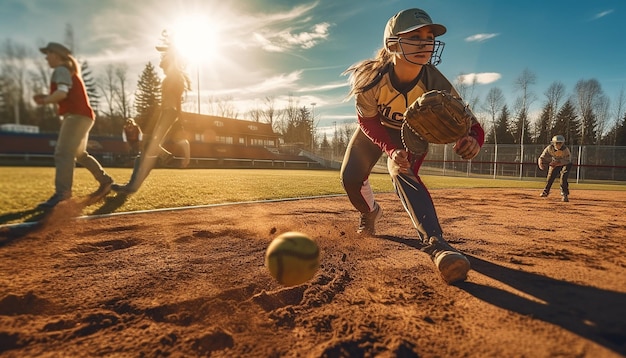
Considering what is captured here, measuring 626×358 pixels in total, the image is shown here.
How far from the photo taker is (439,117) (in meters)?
2.59

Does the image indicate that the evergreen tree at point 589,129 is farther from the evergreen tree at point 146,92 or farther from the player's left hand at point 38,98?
the evergreen tree at point 146,92

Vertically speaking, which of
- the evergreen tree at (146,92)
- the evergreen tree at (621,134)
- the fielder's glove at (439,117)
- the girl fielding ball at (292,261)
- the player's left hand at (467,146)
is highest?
the evergreen tree at (146,92)

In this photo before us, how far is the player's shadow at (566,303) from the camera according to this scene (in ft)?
5.29

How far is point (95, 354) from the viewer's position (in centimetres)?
151

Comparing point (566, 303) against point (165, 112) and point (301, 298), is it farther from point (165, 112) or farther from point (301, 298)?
point (165, 112)

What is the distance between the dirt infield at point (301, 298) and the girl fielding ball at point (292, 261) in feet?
0.29

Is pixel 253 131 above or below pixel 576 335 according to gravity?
above

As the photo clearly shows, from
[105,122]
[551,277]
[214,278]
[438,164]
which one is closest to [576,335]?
[551,277]

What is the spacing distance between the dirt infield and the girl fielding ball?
0.29 ft

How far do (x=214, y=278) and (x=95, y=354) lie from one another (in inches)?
38.2

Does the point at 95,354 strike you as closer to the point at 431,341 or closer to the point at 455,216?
the point at 431,341

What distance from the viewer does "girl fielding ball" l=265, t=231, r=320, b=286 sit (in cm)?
224

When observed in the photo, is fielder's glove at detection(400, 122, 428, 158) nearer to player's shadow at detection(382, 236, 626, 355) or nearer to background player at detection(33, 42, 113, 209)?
player's shadow at detection(382, 236, 626, 355)

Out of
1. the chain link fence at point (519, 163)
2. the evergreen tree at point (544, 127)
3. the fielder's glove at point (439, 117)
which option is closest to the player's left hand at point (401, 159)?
the fielder's glove at point (439, 117)
